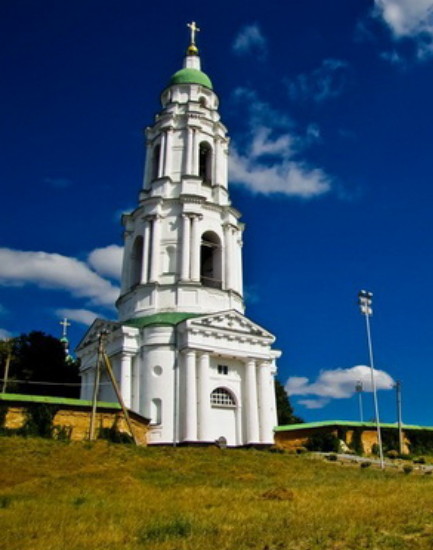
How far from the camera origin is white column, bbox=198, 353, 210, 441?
104ft

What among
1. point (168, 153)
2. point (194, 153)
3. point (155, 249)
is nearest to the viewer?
point (155, 249)

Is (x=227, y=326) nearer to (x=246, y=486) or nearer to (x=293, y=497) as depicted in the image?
(x=246, y=486)

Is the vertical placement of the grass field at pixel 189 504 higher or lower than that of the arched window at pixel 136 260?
lower

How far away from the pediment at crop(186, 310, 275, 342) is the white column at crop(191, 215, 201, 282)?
10.9ft

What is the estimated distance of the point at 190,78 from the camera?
1725 inches

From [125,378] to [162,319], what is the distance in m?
4.09

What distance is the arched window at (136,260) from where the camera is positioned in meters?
39.6

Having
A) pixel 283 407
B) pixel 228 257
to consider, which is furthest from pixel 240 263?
pixel 283 407

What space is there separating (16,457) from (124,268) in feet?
68.3

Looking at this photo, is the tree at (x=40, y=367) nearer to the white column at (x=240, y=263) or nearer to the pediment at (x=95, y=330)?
the pediment at (x=95, y=330)

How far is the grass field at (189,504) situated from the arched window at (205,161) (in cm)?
2341

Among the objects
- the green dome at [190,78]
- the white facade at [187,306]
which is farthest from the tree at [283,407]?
the green dome at [190,78]

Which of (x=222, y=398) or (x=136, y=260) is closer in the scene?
(x=222, y=398)

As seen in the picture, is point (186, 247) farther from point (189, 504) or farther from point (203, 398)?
point (189, 504)
